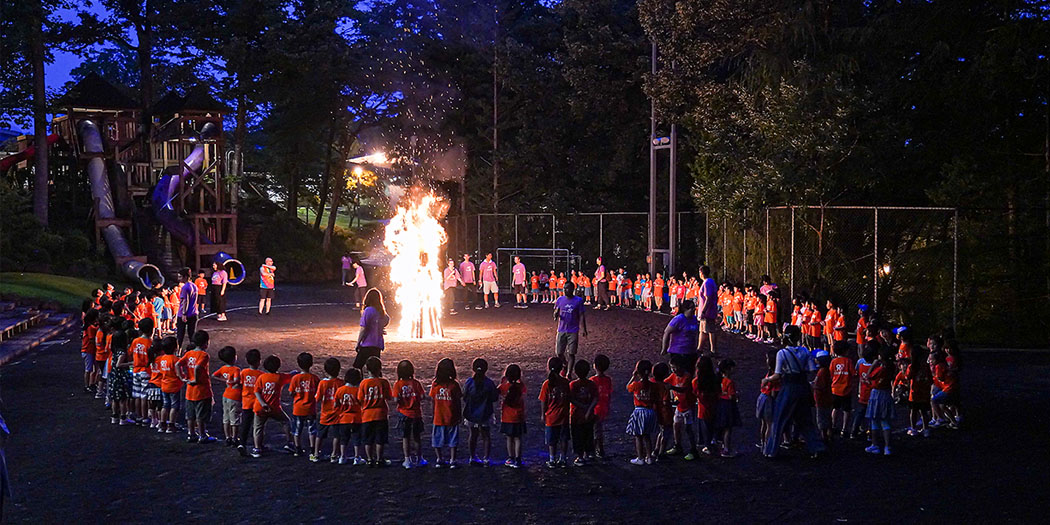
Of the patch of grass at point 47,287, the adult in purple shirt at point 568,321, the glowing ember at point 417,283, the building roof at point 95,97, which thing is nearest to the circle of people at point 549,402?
the adult in purple shirt at point 568,321

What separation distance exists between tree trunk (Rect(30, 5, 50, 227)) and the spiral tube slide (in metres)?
2.14

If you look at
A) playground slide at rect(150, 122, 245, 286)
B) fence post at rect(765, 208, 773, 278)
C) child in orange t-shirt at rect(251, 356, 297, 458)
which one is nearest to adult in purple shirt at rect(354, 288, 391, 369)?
child in orange t-shirt at rect(251, 356, 297, 458)

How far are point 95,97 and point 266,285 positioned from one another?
875 inches

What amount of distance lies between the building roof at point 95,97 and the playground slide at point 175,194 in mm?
4126

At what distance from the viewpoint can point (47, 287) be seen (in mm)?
32719

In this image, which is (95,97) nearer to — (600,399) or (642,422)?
(600,399)

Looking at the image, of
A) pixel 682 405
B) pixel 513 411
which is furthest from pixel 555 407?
pixel 682 405

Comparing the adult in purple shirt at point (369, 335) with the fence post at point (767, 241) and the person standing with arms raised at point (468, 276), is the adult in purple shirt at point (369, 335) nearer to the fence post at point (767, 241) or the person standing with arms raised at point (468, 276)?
the fence post at point (767, 241)

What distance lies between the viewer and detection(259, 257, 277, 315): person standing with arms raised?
28844 millimetres

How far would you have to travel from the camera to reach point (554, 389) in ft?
36.1

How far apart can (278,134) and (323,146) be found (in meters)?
5.45

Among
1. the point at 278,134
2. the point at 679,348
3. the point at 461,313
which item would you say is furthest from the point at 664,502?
the point at 278,134

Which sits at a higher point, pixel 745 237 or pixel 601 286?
pixel 745 237

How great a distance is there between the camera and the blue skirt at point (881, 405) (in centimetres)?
1161
